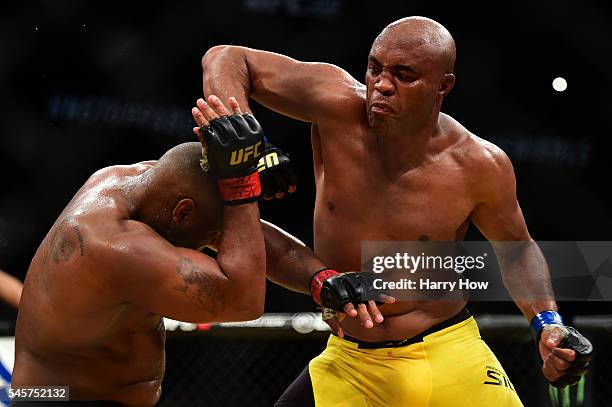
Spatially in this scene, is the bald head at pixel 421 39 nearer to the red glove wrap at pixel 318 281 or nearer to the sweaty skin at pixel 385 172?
the sweaty skin at pixel 385 172

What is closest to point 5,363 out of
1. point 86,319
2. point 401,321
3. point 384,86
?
point 86,319

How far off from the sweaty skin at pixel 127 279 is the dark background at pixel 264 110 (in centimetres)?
149

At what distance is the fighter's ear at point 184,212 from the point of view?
188 cm

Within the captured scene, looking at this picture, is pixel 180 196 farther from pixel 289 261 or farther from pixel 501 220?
pixel 501 220

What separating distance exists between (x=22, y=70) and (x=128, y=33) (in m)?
0.46

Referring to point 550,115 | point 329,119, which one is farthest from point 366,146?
point 550,115

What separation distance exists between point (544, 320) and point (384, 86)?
0.75 m

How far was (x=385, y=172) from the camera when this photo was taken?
2230mm

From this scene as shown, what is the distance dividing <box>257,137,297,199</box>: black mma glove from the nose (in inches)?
11.4

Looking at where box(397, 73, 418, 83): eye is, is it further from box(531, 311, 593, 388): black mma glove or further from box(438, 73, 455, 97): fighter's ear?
box(531, 311, 593, 388): black mma glove

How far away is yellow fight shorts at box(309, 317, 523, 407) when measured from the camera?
219 cm

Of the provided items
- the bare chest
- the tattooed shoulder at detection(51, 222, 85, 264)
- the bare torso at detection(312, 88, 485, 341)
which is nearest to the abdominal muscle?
the bare torso at detection(312, 88, 485, 341)

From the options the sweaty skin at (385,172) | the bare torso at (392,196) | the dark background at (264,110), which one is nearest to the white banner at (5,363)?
the dark background at (264,110)

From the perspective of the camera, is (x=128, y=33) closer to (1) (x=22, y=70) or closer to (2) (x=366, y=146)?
(1) (x=22, y=70)
